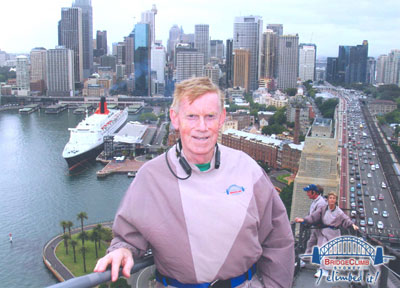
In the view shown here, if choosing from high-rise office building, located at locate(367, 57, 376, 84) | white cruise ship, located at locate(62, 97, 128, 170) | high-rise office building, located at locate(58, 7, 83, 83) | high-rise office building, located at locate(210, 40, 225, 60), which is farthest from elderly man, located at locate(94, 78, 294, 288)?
high-rise office building, located at locate(210, 40, 225, 60)

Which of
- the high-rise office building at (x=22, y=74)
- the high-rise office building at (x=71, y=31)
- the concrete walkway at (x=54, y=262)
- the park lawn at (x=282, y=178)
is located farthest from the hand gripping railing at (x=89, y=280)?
the high-rise office building at (x=71, y=31)

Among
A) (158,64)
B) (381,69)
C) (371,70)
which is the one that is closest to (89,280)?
(158,64)

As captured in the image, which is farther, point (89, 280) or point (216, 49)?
point (216, 49)

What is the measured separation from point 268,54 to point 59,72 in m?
11.6

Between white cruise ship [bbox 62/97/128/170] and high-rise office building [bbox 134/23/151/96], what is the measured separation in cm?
847

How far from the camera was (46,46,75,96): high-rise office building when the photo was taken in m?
20.9

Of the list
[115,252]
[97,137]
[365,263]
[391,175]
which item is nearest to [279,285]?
[115,252]

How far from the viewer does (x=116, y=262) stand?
594 mm

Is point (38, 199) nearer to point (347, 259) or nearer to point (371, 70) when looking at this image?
point (347, 259)

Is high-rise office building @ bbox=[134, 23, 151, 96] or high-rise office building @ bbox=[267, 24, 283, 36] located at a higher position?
high-rise office building @ bbox=[267, 24, 283, 36]

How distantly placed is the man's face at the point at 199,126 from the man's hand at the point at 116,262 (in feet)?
0.54

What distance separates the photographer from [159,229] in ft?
2.11

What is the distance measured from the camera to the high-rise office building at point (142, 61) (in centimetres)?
2105

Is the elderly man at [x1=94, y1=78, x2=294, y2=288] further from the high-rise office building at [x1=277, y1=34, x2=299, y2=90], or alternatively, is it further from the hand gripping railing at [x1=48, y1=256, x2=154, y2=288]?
the high-rise office building at [x1=277, y1=34, x2=299, y2=90]
